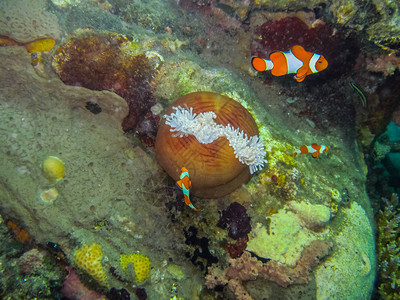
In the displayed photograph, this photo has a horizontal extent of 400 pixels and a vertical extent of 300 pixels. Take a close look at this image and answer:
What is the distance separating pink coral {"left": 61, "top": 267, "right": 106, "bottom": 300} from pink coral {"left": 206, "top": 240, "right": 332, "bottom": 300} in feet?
4.86

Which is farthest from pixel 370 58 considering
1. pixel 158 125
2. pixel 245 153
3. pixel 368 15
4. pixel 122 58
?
pixel 122 58

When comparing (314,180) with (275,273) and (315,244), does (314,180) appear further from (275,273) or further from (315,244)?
(275,273)

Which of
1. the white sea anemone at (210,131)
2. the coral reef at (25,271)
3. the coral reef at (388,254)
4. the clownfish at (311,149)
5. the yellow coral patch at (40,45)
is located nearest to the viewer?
the coral reef at (25,271)

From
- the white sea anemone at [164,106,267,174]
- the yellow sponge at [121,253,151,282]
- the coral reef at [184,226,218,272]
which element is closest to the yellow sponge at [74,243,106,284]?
the yellow sponge at [121,253,151,282]

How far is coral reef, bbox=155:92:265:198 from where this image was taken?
2.95m

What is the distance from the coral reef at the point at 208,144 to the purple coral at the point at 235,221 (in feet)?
1.01

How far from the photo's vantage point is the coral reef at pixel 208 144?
2953mm

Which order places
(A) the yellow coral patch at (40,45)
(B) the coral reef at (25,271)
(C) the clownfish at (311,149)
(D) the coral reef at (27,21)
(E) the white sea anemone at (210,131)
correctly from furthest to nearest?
(C) the clownfish at (311,149) < (A) the yellow coral patch at (40,45) < (D) the coral reef at (27,21) < (E) the white sea anemone at (210,131) < (B) the coral reef at (25,271)

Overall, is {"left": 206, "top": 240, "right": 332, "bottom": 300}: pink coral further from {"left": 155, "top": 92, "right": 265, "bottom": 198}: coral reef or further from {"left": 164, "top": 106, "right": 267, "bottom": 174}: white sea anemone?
{"left": 164, "top": 106, "right": 267, "bottom": 174}: white sea anemone

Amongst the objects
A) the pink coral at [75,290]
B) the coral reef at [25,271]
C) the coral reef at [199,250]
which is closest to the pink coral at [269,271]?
the coral reef at [199,250]

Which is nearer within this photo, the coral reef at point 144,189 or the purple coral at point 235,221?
the coral reef at point 144,189

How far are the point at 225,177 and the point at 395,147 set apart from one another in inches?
244

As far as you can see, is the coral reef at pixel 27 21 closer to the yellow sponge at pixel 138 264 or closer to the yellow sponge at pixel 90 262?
the yellow sponge at pixel 90 262

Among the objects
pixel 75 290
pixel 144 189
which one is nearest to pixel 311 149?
pixel 144 189
